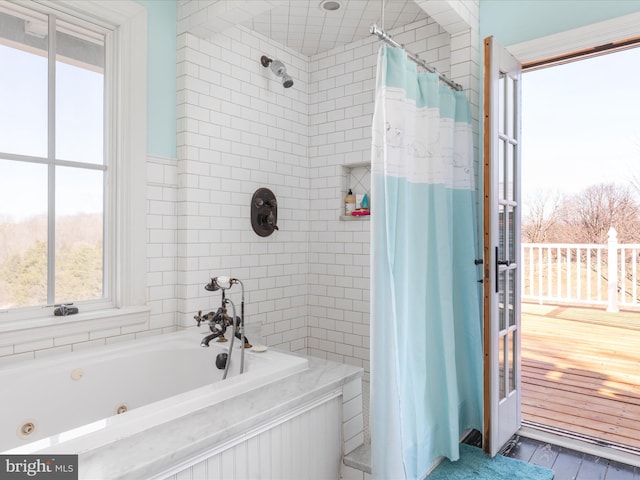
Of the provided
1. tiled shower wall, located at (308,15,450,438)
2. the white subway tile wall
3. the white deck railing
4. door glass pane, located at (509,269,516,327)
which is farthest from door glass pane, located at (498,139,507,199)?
the white deck railing

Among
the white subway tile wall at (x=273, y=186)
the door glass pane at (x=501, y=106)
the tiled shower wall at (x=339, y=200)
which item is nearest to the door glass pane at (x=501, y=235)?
the door glass pane at (x=501, y=106)

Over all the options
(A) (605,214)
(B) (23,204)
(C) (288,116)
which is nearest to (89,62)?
(B) (23,204)

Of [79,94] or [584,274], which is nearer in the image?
[79,94]

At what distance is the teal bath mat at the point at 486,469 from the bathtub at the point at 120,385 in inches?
35.5

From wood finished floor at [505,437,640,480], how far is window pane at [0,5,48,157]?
3.14 meters

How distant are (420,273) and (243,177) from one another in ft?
5.63

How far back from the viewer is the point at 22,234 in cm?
231

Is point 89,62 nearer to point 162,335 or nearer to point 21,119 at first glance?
point 21,119

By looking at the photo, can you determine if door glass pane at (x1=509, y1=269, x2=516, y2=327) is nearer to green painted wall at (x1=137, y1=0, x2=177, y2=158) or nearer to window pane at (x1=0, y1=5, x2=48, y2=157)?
green painted wall at (x1=137, y1=0, x2=177, y2=158)

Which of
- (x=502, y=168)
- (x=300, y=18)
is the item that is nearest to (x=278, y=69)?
(x=300, y=18)

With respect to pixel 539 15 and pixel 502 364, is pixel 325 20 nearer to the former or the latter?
pixel 539 15

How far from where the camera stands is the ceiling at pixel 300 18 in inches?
106

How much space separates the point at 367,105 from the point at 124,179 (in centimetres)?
193

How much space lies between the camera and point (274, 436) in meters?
1.78
